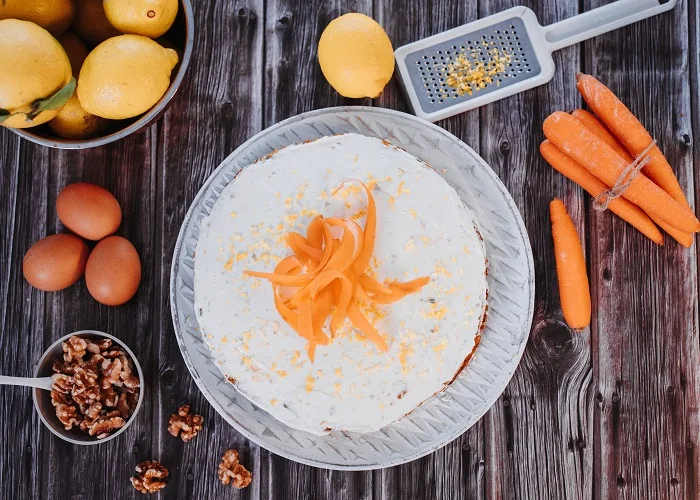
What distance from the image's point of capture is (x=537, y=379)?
1.68m

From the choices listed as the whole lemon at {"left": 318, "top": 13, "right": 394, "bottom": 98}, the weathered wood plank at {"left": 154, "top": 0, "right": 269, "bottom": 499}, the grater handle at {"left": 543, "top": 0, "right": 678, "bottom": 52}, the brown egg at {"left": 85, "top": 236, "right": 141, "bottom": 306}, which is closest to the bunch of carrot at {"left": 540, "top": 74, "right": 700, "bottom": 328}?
the grater handle at {"left": 543, "top": 0, "right": 678, "bottom": 52}

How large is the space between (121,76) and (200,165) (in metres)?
0.38

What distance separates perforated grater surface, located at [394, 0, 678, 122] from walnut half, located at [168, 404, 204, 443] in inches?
37.7

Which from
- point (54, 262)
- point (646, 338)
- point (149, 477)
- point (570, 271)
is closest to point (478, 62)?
point (570, 271)

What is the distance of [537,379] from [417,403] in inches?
16.8

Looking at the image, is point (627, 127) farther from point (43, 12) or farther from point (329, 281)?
point (43, 12)

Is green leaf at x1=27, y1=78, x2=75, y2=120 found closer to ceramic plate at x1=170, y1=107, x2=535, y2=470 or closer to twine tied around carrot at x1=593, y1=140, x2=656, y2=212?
ceramic plate at x1=170, y1=107, x2=535, y2=470

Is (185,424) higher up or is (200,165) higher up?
(200,165)

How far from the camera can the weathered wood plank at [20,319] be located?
1.69 metres

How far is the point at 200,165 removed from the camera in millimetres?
1701

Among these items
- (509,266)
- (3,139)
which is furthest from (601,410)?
(3,139)

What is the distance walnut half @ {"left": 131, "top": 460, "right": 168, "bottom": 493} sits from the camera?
164 centimetres

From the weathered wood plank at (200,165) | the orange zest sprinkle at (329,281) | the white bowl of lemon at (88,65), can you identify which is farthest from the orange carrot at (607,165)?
the white bowl of lemon at (88,65)

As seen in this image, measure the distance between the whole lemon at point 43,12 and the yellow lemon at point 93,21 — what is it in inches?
1.3
